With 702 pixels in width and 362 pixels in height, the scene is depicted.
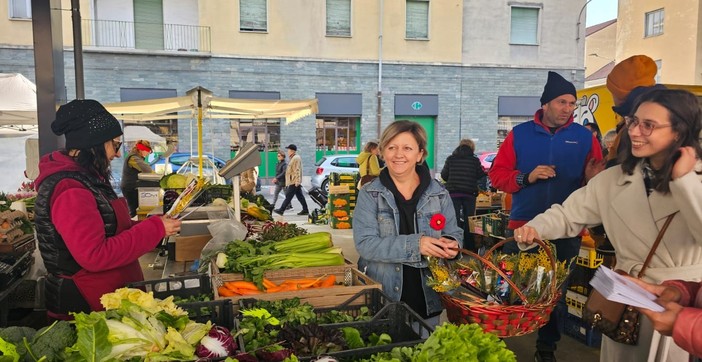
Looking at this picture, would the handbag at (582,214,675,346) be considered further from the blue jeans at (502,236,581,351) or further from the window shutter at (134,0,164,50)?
the window shutter at (134,0,164,50)

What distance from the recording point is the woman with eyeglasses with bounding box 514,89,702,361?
1.80 meters

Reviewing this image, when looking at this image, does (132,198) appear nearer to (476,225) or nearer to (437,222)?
(476,225)

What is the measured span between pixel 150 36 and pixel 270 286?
16287 millimetres

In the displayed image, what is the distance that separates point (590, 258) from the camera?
3.89 m

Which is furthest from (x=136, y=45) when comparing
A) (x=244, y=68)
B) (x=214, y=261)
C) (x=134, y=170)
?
(x=214, y=261)

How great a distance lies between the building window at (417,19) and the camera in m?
18.1

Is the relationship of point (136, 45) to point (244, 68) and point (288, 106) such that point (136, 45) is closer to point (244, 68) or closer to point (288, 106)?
point (244, 68)

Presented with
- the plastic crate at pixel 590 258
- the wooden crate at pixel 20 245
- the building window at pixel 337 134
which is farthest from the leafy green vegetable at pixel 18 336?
the building window at pixel 337 134

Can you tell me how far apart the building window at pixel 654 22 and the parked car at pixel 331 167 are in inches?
735

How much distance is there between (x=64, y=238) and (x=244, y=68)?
50.2 feet

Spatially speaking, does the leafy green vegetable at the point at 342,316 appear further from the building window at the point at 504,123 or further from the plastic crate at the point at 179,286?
the building window at the point at 504,123

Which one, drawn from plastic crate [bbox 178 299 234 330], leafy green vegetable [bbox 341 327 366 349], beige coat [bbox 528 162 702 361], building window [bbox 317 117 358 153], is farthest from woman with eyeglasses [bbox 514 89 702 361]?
building window [bbox 317 117 358 153]

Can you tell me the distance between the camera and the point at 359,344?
1.82 meters

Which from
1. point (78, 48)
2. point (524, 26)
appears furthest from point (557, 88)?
point (524, 26)
